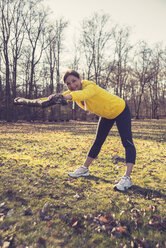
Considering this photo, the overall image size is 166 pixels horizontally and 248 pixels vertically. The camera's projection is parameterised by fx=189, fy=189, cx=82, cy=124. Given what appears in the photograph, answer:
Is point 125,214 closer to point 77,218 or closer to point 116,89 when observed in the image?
point 77,218

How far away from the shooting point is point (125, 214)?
100 inches

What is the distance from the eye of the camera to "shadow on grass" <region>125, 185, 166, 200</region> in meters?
3.11

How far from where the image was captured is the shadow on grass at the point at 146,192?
3.11 m

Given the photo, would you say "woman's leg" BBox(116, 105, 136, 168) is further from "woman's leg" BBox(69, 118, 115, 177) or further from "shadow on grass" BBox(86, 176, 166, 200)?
"shadow on grass" BBox(86, 176, 166, 200)

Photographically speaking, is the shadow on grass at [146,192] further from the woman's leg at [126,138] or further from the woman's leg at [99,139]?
the woman's leg at [99,139]

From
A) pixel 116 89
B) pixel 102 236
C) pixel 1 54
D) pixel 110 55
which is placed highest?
pixel 110 55

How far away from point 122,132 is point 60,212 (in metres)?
1.67

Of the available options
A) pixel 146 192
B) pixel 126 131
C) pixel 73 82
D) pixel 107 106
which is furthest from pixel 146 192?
pixel 73 82

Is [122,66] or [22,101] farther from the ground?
[122,66]

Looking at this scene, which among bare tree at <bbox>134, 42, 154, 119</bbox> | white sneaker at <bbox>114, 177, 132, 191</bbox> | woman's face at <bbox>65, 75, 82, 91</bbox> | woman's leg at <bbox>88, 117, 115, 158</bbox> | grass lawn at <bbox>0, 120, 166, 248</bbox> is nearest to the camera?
grass lawn at <bbox>0, 120, 166, 248</bbox>

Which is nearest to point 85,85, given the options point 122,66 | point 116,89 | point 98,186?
point 98,186

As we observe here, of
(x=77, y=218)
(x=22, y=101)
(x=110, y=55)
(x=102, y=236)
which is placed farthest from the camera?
(x=110, y=55)

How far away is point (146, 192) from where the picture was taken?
327cm

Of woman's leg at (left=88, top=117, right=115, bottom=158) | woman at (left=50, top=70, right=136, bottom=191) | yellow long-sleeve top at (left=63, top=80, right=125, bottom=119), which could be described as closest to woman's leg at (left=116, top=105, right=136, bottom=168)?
woman at (left=50, top=70, right=136, bottom=191)
